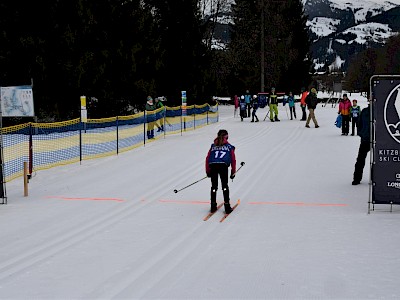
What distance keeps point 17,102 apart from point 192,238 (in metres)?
6.20

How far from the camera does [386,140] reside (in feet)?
29.9

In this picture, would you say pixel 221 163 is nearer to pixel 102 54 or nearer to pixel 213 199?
pixel 213 199

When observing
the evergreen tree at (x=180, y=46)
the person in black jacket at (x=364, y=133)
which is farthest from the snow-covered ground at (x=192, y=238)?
the evergreen tree at (x=180, y=46)

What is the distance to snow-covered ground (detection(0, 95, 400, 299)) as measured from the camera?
588 centimetres

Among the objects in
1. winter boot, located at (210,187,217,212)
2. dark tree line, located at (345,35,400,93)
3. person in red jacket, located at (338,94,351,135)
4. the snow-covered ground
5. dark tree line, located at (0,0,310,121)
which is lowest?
the snow-covered ground

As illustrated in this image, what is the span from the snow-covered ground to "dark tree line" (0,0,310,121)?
245 inches

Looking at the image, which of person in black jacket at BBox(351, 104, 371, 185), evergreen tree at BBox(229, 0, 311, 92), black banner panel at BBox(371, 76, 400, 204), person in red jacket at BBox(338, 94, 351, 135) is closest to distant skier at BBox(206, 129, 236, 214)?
black banner panel at BBox(371, 76, 400, 204)

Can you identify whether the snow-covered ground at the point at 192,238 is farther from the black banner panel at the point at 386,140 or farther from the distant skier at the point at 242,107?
the distant skier at the point at 242,107

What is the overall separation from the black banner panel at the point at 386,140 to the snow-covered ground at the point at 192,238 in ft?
1.43

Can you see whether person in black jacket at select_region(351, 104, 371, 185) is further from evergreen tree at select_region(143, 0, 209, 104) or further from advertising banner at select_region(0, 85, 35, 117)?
evergreen tree at select_region(143, 0, 209, 104)

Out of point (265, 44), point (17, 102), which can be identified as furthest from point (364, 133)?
point (265, 44)

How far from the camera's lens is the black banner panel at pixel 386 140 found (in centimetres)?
899

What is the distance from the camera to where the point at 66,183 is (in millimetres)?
13055

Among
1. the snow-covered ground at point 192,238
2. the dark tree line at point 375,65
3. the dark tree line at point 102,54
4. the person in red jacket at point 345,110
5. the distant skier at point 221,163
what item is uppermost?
the dark tree line at point 375,65
